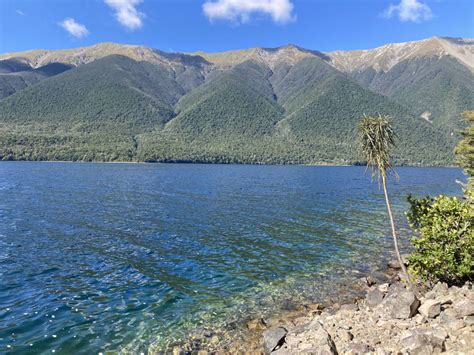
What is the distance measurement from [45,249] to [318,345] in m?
28.5

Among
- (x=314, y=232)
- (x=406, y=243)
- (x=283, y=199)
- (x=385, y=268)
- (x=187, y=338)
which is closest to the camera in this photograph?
(x=187, y=338)

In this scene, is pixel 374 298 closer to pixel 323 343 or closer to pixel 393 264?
pixel 323 343

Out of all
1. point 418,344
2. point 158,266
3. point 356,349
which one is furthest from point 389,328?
point 158,266

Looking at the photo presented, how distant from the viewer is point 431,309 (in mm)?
16938

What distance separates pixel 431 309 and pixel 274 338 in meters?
8.04

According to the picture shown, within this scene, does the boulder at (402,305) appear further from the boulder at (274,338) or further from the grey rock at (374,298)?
the boulder at (274,338)

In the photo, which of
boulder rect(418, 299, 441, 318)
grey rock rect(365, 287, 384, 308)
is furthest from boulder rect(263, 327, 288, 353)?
boulder rect(418, 299, 441, 318)

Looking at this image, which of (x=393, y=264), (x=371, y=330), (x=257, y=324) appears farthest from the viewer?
(x=393, y=264)

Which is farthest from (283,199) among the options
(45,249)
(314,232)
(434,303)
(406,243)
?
(434,303)

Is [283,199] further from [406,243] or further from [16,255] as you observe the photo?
[16,255]

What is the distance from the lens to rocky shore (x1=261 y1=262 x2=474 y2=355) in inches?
559

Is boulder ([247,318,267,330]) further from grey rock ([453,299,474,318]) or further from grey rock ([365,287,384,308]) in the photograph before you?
grey rock ([453,299,474,318])

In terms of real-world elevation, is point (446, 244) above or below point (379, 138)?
below

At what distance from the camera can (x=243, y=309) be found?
71.5 ft
